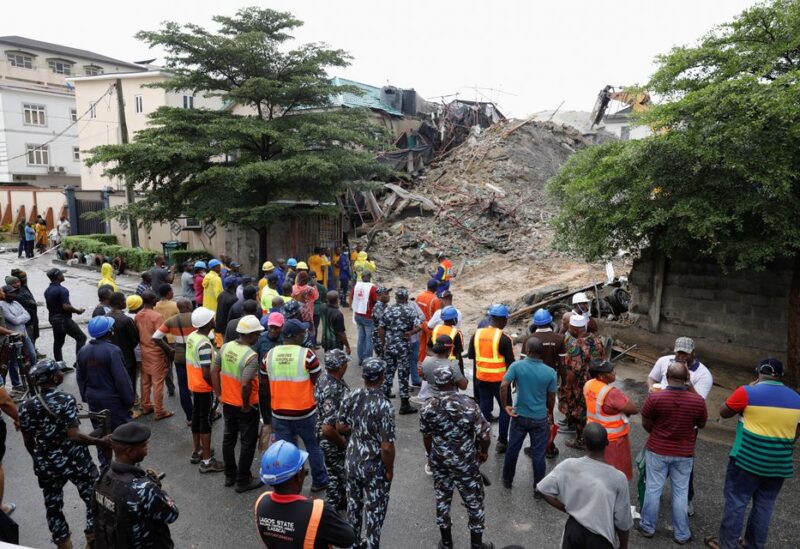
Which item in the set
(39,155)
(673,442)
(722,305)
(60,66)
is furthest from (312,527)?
(60,66)

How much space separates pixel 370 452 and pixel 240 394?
5.88 feet

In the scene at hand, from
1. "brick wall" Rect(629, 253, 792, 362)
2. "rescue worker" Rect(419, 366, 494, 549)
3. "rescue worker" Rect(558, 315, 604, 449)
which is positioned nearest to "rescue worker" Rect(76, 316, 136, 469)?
"rescue worker" Rect(419, 366, 494, 549)

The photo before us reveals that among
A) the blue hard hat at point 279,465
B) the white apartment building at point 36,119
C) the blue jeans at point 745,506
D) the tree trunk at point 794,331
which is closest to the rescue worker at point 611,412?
the blue jeans at point 745,506

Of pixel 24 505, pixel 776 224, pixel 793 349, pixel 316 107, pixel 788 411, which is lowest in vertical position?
pixel 24 505

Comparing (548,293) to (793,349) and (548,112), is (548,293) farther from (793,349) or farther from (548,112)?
(548,112)

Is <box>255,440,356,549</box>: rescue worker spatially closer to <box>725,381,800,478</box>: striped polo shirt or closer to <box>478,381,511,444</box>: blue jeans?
<box>725,381,800,478</box>: striped polo shirt

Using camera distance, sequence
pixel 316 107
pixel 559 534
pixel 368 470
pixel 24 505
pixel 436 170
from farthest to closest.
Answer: pixel 436 170
pixel 316 107
pixel 24 505
pixel 559 534
pixel 368 470

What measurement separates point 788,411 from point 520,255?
15545mm

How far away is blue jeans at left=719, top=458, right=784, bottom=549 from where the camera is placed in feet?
14.3

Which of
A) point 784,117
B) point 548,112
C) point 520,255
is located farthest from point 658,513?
point 548,112

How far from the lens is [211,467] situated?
585 centimetres

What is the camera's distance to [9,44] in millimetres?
45000

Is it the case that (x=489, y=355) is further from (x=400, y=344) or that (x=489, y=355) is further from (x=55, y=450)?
(x=55, y=450)

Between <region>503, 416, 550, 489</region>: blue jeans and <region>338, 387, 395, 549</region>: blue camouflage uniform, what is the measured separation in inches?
69.2
